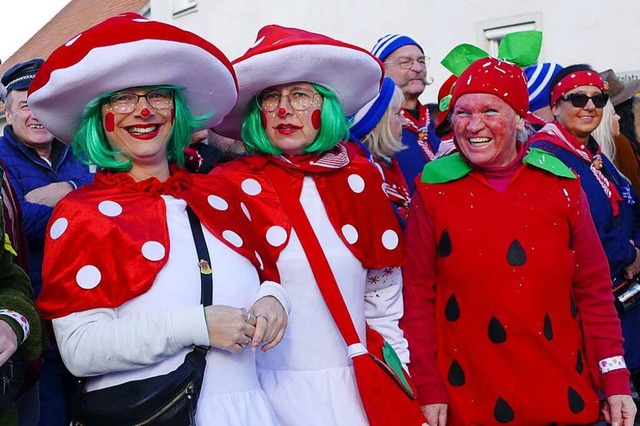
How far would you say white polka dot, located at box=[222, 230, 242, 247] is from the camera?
109 inches

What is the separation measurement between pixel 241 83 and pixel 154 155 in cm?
56

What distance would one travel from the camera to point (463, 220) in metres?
3.30

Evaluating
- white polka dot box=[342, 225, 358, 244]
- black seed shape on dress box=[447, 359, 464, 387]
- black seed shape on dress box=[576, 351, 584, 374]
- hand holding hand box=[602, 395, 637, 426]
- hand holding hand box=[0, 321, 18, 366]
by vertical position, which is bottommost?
hand holding hand box=[602, 395, 637, 426]

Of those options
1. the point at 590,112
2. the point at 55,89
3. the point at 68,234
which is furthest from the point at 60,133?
the point at 590,112

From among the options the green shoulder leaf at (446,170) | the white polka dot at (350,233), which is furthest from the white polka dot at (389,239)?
the green shoulder leaf at (446,170)

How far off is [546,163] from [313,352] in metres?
1.15

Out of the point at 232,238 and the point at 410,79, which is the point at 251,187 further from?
the point at 410,79

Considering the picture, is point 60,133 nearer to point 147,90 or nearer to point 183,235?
point 147,90

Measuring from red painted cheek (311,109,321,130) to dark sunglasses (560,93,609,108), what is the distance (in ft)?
6.83

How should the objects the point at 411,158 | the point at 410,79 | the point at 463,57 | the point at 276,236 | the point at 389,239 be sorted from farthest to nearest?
the point at 410,79 → the point at 411,158 → the point at 463,57 → the point at 389,239 → the point at 276,236

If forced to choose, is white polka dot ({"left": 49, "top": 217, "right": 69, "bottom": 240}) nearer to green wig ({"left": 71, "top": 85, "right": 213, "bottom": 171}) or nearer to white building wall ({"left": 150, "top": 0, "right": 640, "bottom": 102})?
green wig ({"left": 71, "top": 85, "right": 213, "bottom": 171})

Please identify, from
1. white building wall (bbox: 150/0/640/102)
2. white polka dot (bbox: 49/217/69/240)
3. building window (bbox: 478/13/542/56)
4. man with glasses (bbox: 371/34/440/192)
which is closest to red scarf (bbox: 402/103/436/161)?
man with glasses (bbox: 371/34/440/192)

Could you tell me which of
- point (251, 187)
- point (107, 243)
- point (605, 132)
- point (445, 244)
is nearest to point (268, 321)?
point (107, 243)

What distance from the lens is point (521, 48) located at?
12.7 feet
